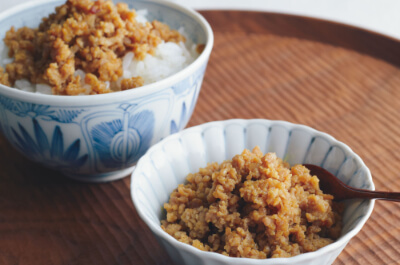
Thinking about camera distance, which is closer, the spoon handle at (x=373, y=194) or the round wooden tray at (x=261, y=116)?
the spoon handle at (x=373, y=194)

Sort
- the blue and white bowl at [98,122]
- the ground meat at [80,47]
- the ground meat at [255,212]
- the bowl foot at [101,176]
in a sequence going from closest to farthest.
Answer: the ground meat at [255,212] → the blue and white bowl at [98,122] → the ground meat at [80,47] → the bowl foot at [101,176]

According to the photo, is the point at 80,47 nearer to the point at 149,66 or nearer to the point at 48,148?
the point at 149,66

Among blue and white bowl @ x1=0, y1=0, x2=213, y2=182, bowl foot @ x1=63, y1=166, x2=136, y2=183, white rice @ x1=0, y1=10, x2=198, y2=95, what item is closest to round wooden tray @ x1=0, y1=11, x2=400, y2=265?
bowl foot @ x1=63, y1=166, x2=136, y2=183

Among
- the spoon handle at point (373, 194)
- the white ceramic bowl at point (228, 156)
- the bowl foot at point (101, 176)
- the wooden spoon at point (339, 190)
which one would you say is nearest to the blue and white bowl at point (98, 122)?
the bowl foot at point (101, 176)

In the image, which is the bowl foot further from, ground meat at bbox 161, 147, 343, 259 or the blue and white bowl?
ground meat at bbox 161, 147, 343, 259

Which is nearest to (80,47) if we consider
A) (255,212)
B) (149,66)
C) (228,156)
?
(149,66)

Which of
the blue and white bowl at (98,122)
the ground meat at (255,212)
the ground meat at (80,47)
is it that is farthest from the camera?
the ground meat at (80,47)

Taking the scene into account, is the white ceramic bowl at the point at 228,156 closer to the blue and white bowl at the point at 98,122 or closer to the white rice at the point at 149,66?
the blue and white bowl at the point at 98,122

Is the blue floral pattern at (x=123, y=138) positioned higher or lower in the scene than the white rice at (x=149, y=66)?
lower
